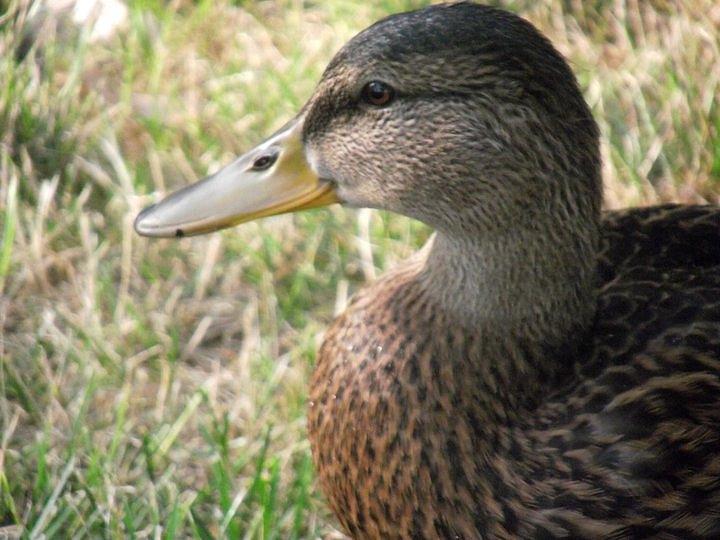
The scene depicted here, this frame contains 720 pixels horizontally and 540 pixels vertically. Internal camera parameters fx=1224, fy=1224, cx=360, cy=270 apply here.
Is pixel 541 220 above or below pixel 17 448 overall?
above

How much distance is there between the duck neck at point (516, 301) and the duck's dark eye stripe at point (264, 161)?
36 cm

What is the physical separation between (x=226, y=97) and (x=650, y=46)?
4.48 feet

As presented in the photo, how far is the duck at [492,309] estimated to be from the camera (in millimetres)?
2215

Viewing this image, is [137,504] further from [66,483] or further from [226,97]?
[226,97]

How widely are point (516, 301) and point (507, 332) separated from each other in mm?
70

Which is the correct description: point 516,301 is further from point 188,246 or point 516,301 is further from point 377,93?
point 188,246

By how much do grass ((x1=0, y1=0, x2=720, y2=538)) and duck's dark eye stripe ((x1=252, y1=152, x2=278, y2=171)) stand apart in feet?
2.43

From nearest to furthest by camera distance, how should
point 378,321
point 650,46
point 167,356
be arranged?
1. point 378,321
2. point 167,356
3. point 650,46

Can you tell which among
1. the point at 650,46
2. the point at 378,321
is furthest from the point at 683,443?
the point at 650,46

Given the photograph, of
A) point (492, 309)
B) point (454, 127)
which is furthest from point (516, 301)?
point (454, 127)

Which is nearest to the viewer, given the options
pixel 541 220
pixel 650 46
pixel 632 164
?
pixel 541 220

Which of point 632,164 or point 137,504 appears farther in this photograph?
point 632,164

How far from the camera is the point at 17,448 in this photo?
294 cm

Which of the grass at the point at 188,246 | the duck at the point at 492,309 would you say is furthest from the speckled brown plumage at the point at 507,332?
the grass at the point at 188,246
